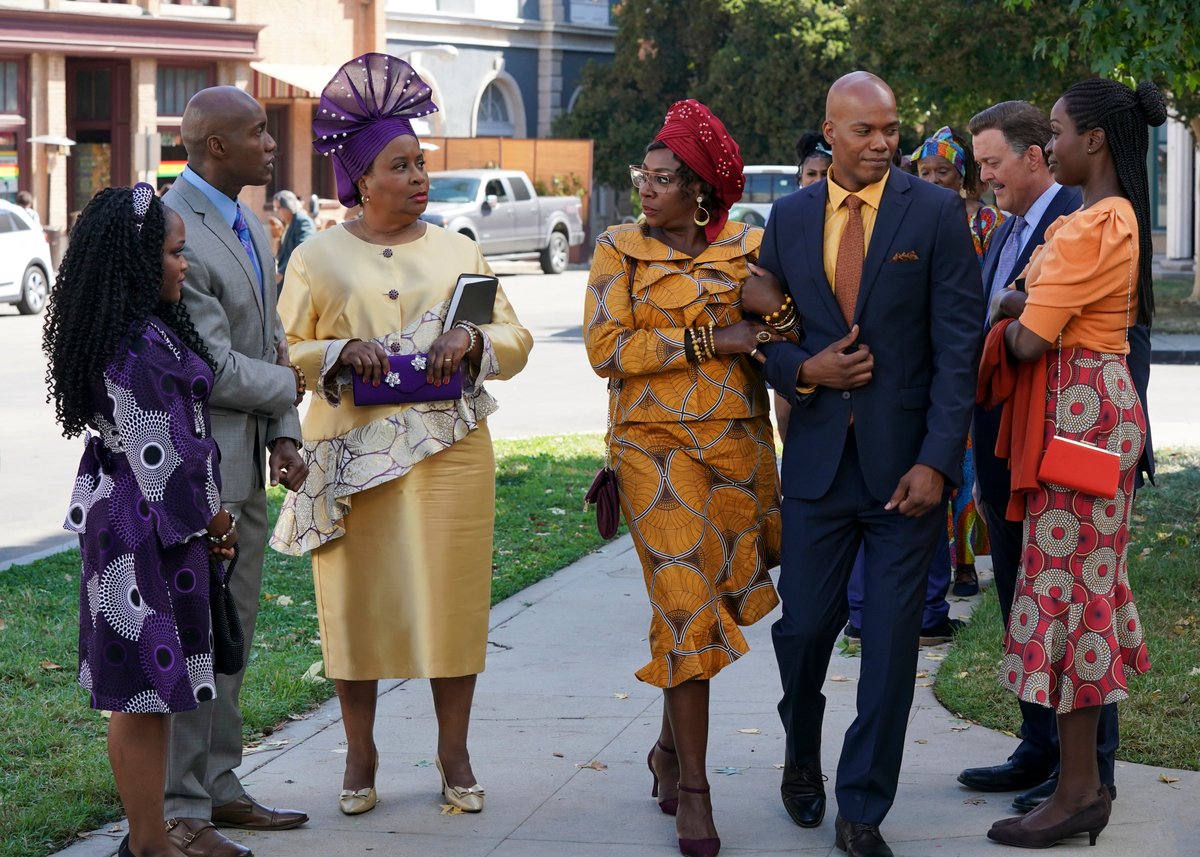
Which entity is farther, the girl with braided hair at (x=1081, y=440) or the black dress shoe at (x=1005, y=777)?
the black dress shoe at (x=1005, y=777)

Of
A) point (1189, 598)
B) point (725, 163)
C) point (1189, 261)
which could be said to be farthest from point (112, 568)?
point (1189, 261)

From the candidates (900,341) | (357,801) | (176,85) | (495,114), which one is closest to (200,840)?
(357,801)

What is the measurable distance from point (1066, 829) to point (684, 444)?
4.98 feet

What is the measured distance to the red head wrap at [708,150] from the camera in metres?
4.73

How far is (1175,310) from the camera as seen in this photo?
2477 cm

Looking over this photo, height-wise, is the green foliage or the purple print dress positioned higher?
the green foliage

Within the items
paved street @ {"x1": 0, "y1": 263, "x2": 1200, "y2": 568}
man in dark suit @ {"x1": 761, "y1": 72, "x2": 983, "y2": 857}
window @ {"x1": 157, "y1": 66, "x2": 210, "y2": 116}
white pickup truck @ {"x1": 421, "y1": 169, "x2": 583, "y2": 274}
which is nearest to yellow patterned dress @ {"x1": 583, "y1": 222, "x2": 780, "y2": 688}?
man in dark suit @ {"x1": 761, "y1": 72, "x2": 983, "y2": 857}

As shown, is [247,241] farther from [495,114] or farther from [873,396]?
[495,114]

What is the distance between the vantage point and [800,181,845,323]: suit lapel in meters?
4.66

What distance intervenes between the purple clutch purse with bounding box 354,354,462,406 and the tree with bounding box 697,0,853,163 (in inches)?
1382

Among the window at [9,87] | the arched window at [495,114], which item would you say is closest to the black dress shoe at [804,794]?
the window at [9,87]

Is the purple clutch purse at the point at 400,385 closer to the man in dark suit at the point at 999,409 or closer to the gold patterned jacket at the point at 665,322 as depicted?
Result: the gold patterned jacket at the point at 665,322

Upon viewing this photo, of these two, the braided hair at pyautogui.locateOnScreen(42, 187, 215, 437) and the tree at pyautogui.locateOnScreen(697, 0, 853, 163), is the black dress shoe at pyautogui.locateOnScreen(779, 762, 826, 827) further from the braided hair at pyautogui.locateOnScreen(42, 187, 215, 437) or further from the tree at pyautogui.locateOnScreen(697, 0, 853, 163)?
the tree at pyautogui.locateOnScreen(697, 0, 853, 163)

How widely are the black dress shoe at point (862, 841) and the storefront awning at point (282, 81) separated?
1272 inches
